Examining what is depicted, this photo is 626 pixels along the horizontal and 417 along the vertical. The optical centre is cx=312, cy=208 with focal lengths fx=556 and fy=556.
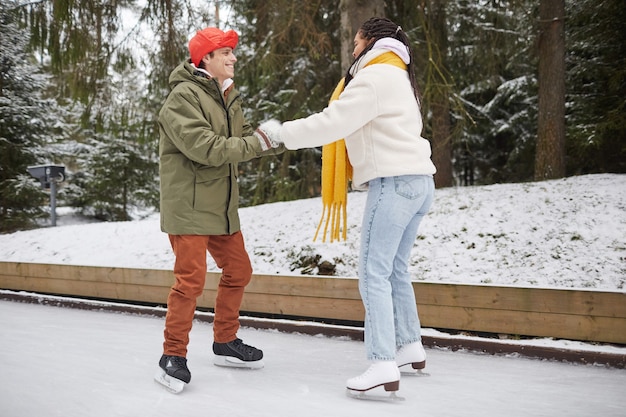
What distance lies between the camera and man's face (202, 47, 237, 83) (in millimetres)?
2688

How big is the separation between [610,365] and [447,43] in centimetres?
641

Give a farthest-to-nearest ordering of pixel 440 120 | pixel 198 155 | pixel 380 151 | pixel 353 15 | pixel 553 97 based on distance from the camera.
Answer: pixel 440 120 → pixel 553 97 → pixel 353 15 → pixel 198 155 → pixel 380 151

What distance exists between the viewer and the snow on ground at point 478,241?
4.17m

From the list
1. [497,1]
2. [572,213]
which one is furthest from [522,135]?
[572,213]

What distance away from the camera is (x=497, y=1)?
319 inches

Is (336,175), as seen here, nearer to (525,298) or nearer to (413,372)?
(413,372)

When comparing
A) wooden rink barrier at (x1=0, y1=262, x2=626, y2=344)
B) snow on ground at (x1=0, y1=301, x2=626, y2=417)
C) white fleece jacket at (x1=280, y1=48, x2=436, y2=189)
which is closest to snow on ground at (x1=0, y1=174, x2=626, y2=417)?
snow on ground at (x1=0, y1=301, x2=626, y2=417)

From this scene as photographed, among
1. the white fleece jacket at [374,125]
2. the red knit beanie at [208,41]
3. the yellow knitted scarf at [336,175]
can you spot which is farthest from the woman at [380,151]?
the red knit beanie at [208,41]

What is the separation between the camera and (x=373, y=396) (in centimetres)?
236

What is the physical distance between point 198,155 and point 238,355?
1067 mm

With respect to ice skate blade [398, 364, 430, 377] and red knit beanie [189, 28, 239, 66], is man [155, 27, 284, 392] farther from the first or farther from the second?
ice skate blade [398, 364, 430, 377]

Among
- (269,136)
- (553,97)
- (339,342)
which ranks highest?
(553,97)

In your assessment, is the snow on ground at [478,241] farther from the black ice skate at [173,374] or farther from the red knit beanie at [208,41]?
the red knit beanie at [208,41]

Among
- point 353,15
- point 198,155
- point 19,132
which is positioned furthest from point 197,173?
point 19,132
